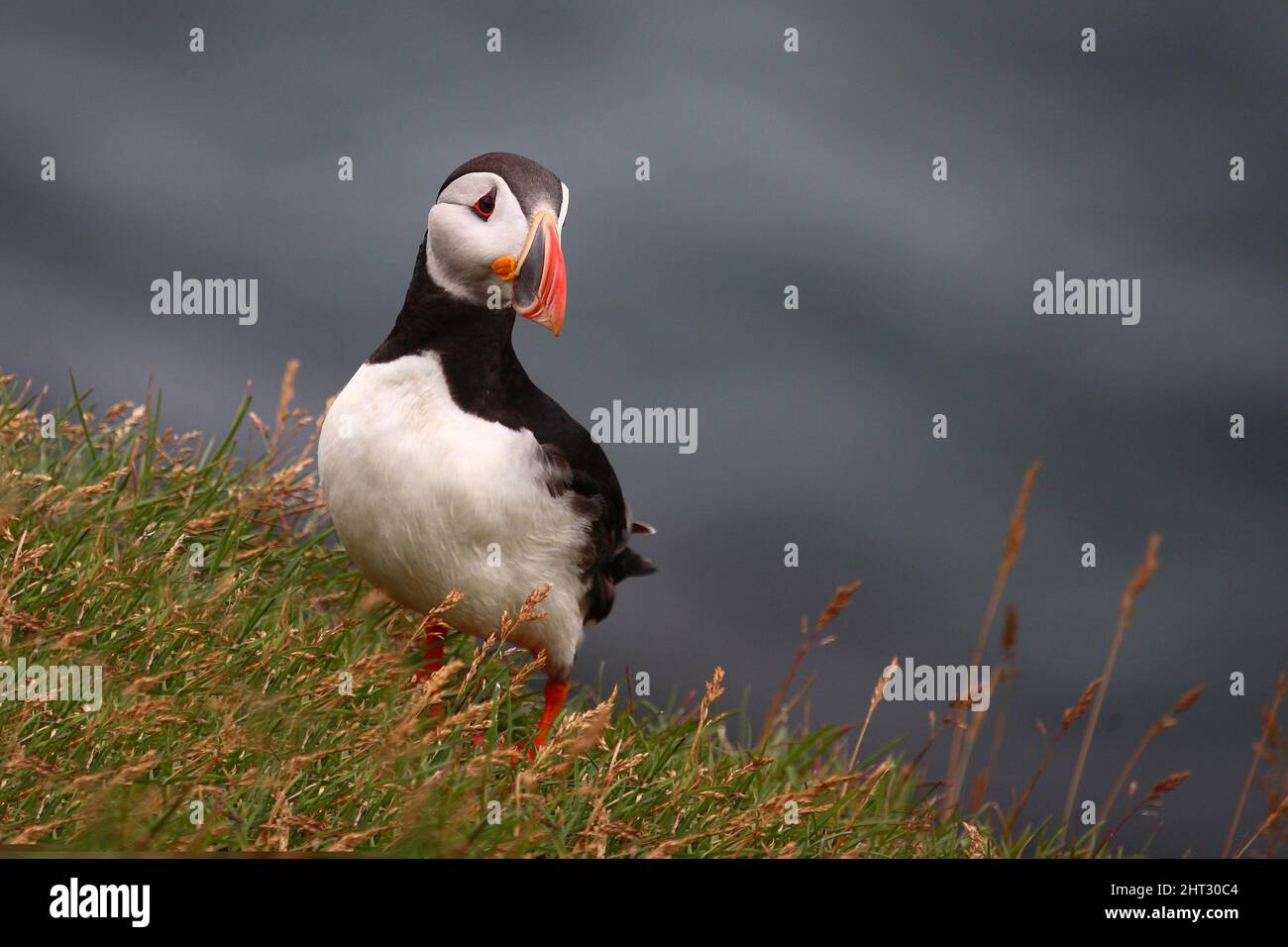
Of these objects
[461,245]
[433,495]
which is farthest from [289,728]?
[461,245]

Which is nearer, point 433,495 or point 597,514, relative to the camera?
point 433,495

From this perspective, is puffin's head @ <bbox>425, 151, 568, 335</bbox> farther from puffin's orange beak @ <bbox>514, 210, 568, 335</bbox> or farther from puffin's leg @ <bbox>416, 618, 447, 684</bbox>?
puffin's leg @ <bbox>416, 618, 447, 684</bbox>

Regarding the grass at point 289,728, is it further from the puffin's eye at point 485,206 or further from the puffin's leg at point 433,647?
the puffin's eye at point 485,206

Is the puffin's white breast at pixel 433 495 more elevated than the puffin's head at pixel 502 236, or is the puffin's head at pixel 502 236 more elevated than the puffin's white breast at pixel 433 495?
the puffin's head at pixel 502 236

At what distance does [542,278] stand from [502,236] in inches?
11.0

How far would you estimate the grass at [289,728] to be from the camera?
3.29 metres

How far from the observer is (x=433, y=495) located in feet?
14.9

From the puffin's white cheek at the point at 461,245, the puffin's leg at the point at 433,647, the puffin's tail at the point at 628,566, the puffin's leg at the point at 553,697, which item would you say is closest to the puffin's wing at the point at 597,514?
the puffin's tail at the point at 628,566

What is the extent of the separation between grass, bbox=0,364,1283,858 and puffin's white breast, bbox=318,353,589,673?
245mm

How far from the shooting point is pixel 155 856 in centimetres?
295

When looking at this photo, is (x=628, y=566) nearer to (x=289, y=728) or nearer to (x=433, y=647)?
(x=433, y=647)

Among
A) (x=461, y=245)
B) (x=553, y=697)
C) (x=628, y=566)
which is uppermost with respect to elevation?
(x=461, y=245)
